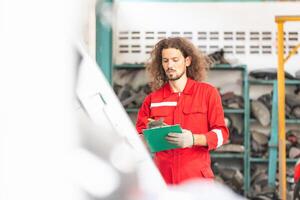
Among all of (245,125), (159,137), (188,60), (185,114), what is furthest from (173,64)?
(245,125)

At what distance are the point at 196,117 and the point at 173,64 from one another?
233 mm

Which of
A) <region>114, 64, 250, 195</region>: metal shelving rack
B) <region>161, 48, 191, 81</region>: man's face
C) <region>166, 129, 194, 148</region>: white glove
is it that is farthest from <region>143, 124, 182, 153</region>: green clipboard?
<region>114, 64, 250, 195</region>: metal shelving rack

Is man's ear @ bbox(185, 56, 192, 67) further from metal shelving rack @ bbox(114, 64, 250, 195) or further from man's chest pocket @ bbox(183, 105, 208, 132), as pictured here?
metal shelving rack @ bbox(114, 64, 250, 195)

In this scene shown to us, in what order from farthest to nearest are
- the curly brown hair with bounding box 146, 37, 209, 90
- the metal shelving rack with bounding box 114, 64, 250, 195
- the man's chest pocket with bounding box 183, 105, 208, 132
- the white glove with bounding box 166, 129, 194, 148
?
the metal shelving rack with bounding box 114, 64, 250, 195
the curly brown hair with bounding box 146, 37, 209, 90
the man's chest pocket with bounding box 183, 105, 208, 132
the white glove with bounding box 166, 129, 194, 148

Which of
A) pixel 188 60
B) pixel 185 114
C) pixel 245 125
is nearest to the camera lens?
pixel 185 114

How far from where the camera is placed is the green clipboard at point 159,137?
7.09ft

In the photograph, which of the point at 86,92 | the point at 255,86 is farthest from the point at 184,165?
the point at 255,86

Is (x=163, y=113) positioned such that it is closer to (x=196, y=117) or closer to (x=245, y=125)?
(x=196, y=117)

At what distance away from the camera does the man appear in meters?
2.15

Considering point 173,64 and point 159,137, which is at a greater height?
point 173,64

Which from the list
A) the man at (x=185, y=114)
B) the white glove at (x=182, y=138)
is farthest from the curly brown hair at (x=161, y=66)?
the white glove at (x=182, y=138)

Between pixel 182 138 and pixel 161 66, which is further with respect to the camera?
pixel 161 66

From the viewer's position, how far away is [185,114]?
224cm

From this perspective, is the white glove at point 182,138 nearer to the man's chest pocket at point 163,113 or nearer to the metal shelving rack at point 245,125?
the man's chest pocket at point 163,113
